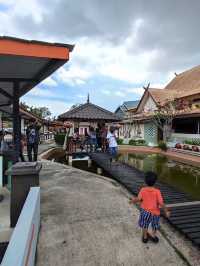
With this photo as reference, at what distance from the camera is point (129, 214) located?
4770mm

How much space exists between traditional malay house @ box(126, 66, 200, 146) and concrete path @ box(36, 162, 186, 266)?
14.7 metres

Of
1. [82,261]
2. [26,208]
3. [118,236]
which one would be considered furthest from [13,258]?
[118,236]

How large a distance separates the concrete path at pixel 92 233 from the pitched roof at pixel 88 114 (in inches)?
447

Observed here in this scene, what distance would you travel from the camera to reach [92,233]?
12.9 ft

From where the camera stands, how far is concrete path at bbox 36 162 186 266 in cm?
→ 324

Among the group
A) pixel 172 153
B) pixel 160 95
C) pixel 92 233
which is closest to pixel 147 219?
pixel 92 233

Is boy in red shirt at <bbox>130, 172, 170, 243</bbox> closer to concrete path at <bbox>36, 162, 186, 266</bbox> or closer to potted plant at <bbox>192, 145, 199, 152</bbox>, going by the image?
concrete path at <bbox>36, 162, 186, 266</bbox>

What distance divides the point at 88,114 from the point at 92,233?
1414cm

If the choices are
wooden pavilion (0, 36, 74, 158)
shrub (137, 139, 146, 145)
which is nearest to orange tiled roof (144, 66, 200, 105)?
shrub (137, 139, 146, 145)

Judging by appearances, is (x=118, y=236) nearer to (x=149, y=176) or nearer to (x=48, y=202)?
(x=149, y=176)

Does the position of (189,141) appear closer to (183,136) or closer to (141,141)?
(183,136)

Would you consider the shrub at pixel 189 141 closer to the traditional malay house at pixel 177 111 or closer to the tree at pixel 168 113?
the traditional malay house at pixel 177 111

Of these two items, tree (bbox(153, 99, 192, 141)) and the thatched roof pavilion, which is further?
tree (bbox(153, 99, 192, 141))

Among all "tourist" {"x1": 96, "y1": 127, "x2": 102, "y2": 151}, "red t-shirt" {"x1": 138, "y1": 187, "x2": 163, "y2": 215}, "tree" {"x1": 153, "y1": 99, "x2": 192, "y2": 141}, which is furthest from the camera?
"tree" {"x1": 153, "y1": 99, "x2": 192, "y2": 141}
